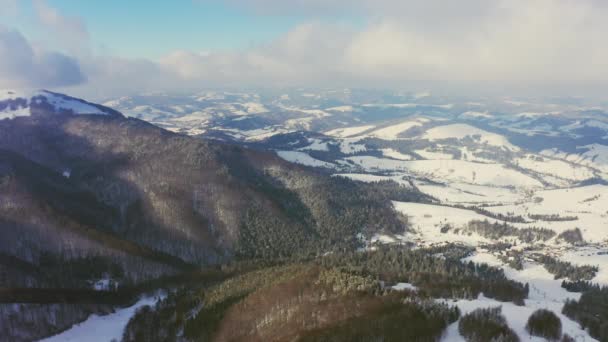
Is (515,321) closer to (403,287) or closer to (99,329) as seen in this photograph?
(403,287)

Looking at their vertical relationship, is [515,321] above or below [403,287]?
above

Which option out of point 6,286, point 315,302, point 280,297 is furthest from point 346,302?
point 6,286

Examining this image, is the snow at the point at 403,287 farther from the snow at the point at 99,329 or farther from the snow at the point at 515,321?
the snow at the point at 99,329

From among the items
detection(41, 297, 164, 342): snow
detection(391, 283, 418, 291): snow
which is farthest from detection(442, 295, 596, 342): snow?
detection(41, 297, 164, 342): snow

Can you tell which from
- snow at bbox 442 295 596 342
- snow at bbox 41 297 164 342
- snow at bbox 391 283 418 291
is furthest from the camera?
snow at bbox 41 297 164 342

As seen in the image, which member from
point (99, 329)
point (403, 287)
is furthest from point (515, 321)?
point (99, 329)

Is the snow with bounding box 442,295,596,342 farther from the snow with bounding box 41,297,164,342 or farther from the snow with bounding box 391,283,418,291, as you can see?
the snow with bounding box 41,297,164,342

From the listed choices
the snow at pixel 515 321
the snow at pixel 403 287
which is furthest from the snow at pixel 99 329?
the snow at pixel 515 321

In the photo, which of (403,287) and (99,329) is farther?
(99,329)

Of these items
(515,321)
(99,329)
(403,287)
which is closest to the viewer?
(515,321)
